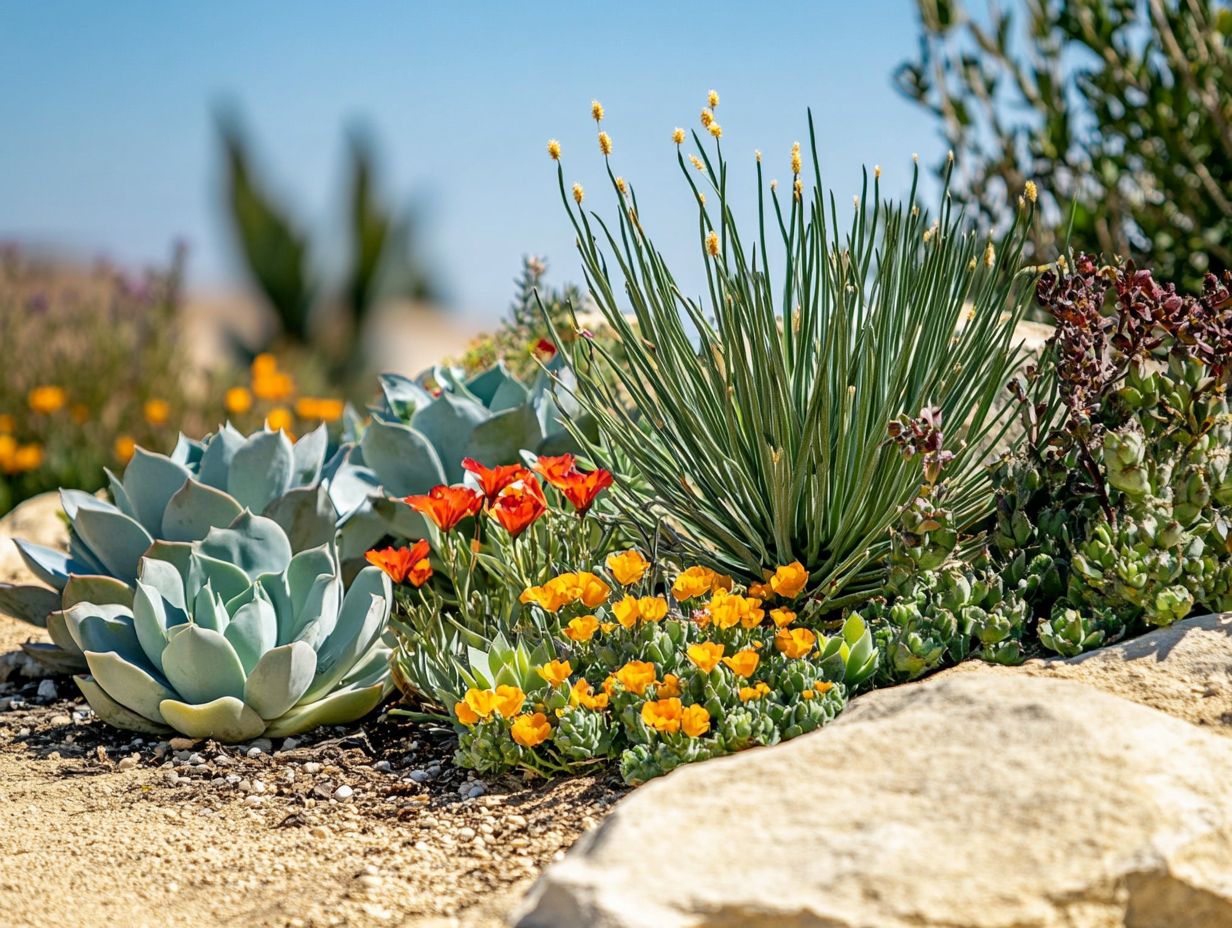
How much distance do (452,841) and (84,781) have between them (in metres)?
1.20

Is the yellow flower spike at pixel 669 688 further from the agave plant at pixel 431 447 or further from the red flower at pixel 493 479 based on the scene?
the agave plant at pixel 431 447

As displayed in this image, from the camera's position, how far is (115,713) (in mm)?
3576

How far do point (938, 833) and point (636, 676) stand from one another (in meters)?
0.91

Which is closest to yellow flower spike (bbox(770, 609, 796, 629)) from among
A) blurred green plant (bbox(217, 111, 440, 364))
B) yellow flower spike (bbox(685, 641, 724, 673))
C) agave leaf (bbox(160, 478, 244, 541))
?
yellow flower spike (bbox(685, 641, 724, 673))

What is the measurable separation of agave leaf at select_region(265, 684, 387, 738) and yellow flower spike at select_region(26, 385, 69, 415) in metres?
5.92

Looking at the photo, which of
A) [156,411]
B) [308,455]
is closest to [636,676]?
[308,455]

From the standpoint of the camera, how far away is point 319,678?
349 centimetres

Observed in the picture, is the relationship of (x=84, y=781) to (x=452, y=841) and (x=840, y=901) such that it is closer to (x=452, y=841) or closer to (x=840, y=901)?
(x=452, y=841)

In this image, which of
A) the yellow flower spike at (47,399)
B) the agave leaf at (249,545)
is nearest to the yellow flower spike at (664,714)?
the agave leaf at (249,545)

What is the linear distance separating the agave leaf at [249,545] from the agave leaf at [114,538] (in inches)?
11.5

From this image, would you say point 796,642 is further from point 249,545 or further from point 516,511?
point 249,545

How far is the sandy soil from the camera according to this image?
2520 mm

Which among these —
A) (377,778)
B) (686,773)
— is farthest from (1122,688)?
(377,778)

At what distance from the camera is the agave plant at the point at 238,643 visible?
3354 millimetres
